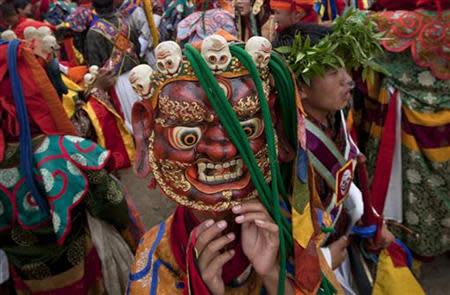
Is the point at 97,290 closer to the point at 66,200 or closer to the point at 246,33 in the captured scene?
the point at 66,200

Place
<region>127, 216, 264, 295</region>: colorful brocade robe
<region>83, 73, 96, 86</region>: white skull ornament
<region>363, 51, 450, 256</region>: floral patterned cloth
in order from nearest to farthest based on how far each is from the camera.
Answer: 1. <region>127, 216, 264, 295</region>: colorful brocade robe
2. <region>363, 51, 450, 256</region>: floral patterned cloth
3. <region>83, 73, 96, 86</region>: white skull ornament

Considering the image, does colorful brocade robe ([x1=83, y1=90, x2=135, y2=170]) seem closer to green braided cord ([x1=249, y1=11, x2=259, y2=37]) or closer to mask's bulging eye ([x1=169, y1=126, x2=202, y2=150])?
green braided cord ([x1=249, y1=11, x2=259, y2=37])

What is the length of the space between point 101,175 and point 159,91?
0.84 m

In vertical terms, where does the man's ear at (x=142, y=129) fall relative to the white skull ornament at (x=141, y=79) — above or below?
below

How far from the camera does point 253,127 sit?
3.72 ft

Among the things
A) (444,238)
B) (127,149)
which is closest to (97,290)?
(127,149)

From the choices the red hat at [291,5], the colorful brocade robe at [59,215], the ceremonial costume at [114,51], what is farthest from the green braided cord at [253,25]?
the colorful brocade robe at [59,215]

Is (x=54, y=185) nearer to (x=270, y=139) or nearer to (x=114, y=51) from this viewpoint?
(x=270, y=139)

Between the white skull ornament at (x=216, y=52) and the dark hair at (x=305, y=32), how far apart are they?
76 centimetres

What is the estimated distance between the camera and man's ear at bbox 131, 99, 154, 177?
1188 millimetres

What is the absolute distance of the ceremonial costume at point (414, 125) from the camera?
243 centimetres

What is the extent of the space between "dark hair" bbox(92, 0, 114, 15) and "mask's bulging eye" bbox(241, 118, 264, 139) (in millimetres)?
3285

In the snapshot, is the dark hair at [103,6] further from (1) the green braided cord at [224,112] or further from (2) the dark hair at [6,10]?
(1) the green braided cord at [224,112]

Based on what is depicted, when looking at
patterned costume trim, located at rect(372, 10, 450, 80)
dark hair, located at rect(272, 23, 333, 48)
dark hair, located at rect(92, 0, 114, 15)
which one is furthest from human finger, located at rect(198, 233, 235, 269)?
dark hair, located at rect(92, 0, 114, 15)
